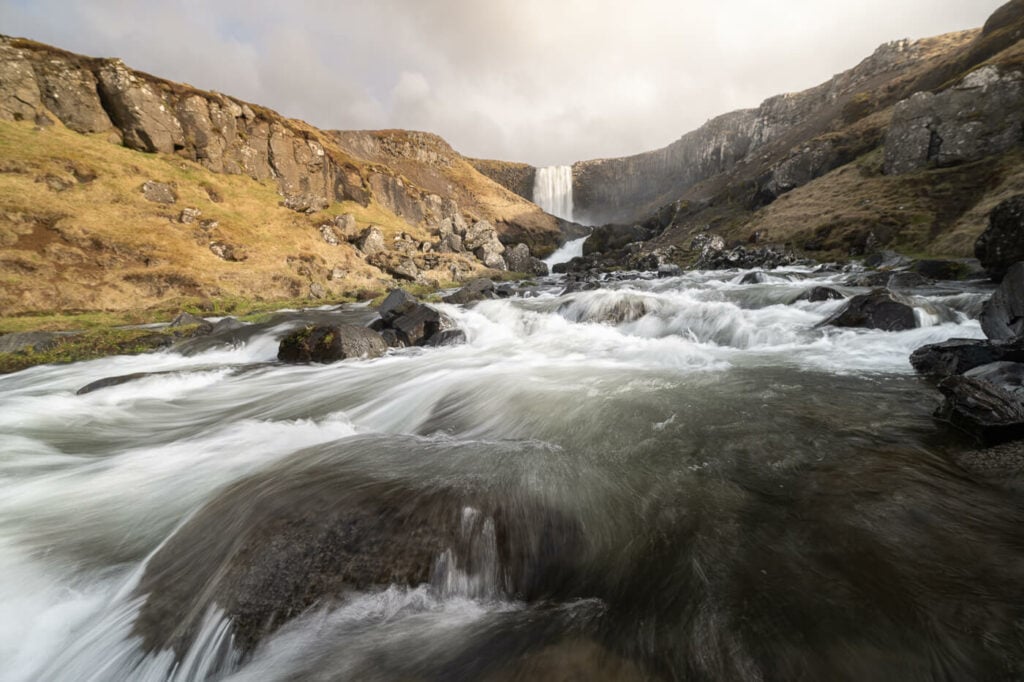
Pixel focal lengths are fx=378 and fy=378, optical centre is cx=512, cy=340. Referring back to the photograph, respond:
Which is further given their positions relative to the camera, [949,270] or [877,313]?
[949,270]

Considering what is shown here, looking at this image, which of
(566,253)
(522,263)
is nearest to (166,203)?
(522,263)

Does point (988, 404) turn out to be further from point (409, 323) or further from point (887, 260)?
point (887, 260)

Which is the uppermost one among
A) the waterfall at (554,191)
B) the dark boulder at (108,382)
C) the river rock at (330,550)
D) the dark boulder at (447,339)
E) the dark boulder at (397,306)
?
the waterfall at (554,191)

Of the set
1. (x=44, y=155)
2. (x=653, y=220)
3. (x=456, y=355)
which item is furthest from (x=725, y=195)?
(x=44, y=155)

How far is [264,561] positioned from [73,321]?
18.6m

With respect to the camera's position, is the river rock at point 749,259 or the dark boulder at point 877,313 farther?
the river rock at point 749,259

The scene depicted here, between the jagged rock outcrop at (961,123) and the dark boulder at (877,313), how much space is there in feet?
86.7

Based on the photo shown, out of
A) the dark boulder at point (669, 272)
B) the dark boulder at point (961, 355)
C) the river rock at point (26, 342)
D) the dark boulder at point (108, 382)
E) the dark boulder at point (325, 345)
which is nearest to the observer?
the dark boulder at point (961, 355)

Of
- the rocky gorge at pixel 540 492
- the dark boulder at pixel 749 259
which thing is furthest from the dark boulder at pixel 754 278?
the dark boulder at pixel 749 259

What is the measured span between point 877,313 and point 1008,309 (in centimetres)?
215

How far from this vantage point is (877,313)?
8.06 meters

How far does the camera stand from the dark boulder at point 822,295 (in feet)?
35.6

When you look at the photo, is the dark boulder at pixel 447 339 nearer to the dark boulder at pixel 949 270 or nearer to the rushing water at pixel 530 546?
the rushing water at pixel 530 546

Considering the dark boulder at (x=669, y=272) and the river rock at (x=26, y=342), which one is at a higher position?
the river rock at (x=26, y=342)
